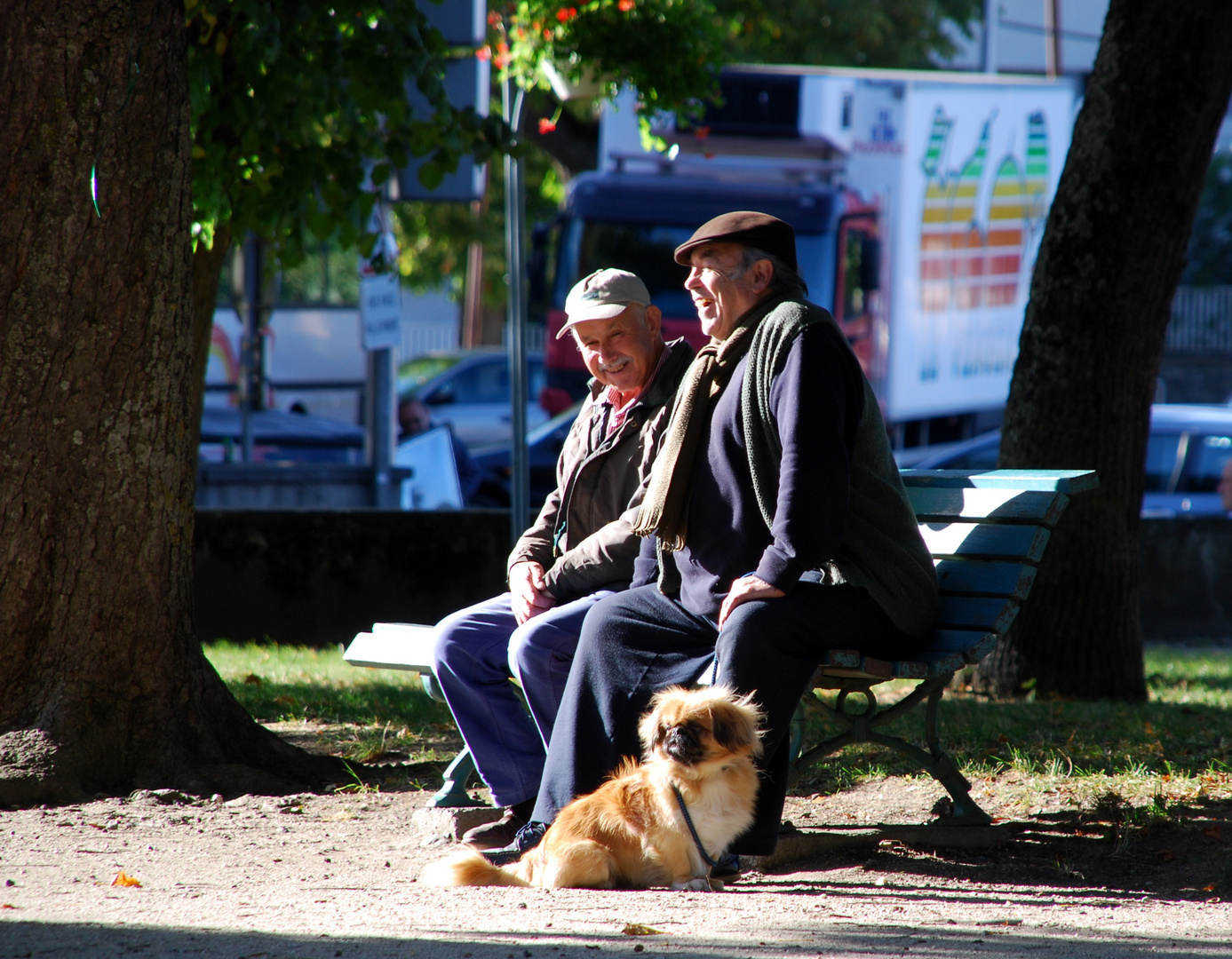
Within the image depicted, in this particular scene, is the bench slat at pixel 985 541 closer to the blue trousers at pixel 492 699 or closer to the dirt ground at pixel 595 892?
→ the dirt ground at pixel 595 892

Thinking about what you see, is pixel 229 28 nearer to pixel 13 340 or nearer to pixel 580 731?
pixel 13 340

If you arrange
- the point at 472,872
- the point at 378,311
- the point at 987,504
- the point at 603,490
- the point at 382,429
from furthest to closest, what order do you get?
the point at 382,429 → the point at 378,311 → the point at 603,490 → the point at 987,504 → the point at 472,872

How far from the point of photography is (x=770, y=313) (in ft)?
12.1

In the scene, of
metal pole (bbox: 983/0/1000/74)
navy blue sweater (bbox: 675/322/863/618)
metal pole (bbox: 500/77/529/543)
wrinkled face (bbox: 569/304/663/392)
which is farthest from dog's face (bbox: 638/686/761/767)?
metal pole (bbox: 983/0/1000/74)

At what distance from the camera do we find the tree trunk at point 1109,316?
19.9 feet

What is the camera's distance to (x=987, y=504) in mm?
4121

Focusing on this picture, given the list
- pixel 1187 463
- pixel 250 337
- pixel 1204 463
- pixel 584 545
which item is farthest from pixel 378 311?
pixel 1204 463

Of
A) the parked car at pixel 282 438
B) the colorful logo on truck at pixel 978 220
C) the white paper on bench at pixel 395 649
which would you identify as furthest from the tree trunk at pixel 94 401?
the colorful logo on truck at pixel 978 220

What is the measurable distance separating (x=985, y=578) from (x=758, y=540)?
0.76 meters

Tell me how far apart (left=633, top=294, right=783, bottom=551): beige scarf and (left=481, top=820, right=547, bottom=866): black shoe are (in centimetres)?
83

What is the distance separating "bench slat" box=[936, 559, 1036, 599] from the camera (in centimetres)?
389

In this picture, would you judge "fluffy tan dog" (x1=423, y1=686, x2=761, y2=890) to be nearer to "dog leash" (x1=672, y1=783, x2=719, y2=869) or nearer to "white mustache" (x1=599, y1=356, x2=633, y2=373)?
"dog leash" (x1=672, y1=783, x2=719, y2=869)

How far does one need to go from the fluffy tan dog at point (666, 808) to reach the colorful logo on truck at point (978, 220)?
12.8m

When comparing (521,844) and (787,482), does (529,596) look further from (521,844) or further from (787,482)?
(787,482)
